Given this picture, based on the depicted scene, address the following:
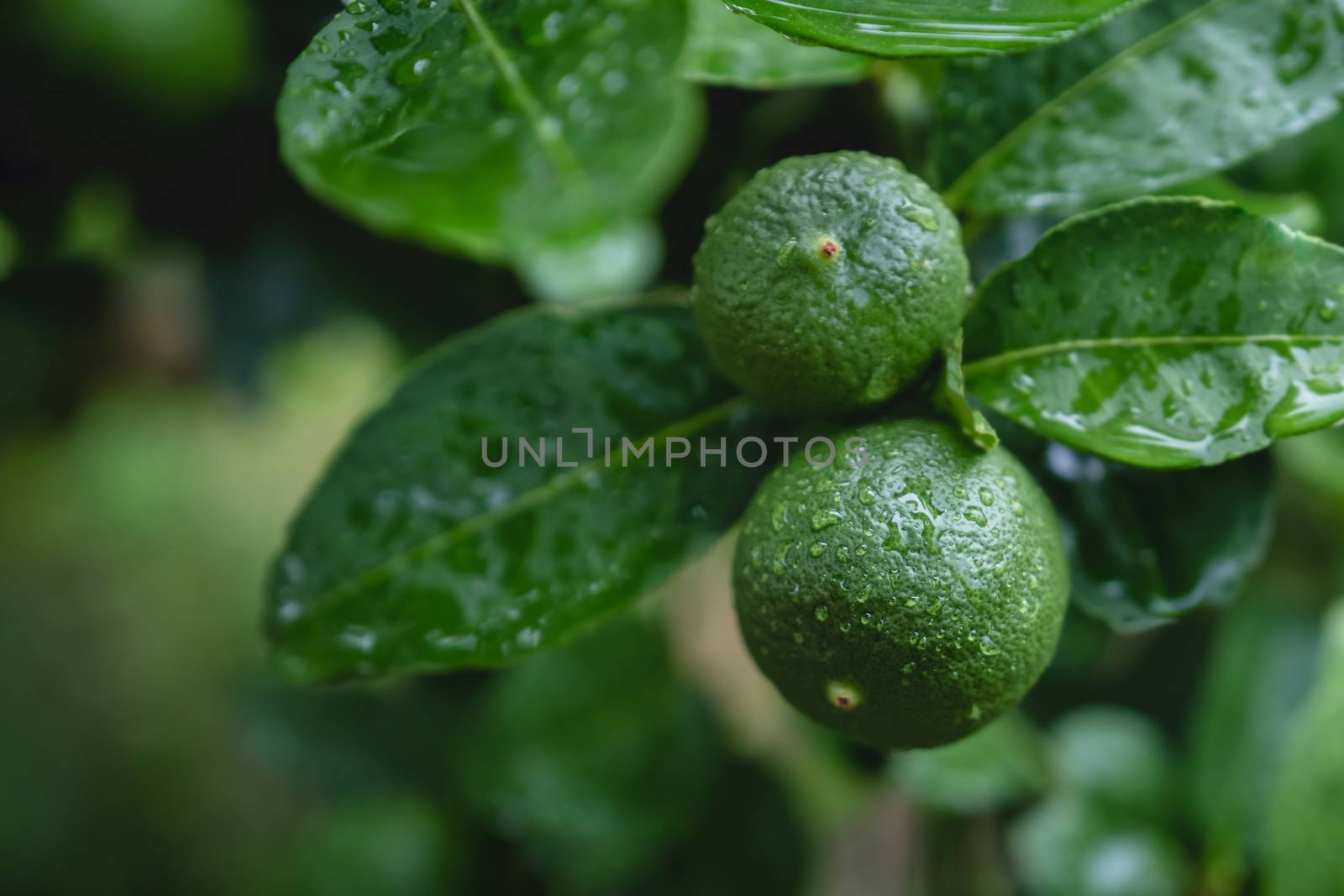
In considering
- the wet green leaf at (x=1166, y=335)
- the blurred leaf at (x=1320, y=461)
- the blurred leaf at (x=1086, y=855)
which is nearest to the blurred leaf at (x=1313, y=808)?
the blurred leaf at (x=1086, y=855)

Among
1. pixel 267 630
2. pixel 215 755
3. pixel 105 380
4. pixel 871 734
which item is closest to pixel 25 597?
pixel 215 755

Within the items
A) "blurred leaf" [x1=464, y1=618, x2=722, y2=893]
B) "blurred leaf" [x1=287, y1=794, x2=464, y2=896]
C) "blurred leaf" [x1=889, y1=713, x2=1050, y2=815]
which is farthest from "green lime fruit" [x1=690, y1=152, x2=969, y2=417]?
"blurred leaf" [x1=287, y1=794, x2=464, y2=896]

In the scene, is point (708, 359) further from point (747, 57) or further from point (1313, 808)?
point (1313, 808)

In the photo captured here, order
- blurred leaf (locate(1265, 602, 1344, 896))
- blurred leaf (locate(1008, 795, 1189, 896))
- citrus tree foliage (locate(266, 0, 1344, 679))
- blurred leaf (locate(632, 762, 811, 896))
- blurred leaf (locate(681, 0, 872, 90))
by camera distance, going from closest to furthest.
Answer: citrus tree foliage (locate(266, 0, 1344, 679)) < blurred leaf (locate(681, 0, 872, 90)) < blurred leaf (locate(1265, 602, 1344, 896)) < blurred leaf (locate(1008, 795, 1189, 896)) < blurred leaf (locate(632, 762, 811, 896))

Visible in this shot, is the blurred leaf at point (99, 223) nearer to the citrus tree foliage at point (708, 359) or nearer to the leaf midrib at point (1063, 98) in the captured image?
the citrus tree foliage at point (708, 359)

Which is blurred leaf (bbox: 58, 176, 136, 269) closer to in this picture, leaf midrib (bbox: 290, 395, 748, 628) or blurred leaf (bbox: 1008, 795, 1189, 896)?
leaf midrib (bbox: 290, 395, 748, 628)

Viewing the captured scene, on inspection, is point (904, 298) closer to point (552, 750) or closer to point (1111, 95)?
point (1111, 95)

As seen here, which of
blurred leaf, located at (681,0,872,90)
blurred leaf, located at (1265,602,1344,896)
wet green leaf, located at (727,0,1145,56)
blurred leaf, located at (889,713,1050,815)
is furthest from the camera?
blurred leaf, located at (889,713,1050,815)

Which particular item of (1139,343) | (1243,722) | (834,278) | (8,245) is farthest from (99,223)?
(1243,722)
